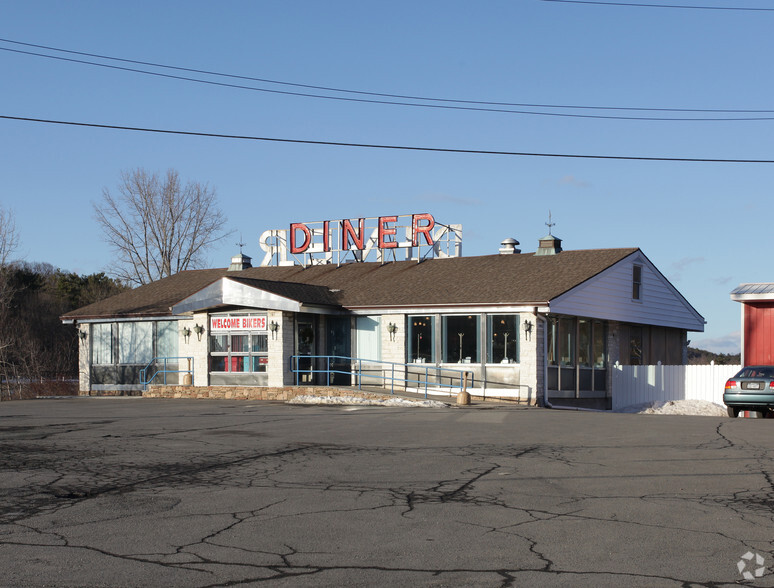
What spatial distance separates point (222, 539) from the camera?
834 centimetres

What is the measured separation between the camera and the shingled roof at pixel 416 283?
96.9 feet

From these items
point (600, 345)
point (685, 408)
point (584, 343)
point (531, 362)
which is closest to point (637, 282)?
point (600, 345)

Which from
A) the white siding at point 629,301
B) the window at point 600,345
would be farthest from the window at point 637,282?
the window at point 600,345

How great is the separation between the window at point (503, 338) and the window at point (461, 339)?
479mm

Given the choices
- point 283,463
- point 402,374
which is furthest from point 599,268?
point 283,463

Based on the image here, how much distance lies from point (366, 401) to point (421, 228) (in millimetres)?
12589

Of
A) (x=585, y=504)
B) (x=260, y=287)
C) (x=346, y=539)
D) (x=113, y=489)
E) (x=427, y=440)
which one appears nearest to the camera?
(x=346, y=539)

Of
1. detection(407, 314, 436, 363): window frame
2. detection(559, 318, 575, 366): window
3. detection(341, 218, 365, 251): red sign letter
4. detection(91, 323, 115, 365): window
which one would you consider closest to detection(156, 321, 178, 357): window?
detection(91, 323, 115, 365): window

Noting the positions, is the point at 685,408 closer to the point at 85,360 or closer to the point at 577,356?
the point at 577,356

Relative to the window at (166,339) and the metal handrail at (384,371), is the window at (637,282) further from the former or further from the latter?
the window at (166,339)

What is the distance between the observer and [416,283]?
32.7 metres

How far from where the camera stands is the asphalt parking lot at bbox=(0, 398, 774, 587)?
7230 mm

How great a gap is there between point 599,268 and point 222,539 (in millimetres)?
24870

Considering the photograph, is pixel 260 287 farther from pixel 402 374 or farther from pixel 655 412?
pixel 655 412
